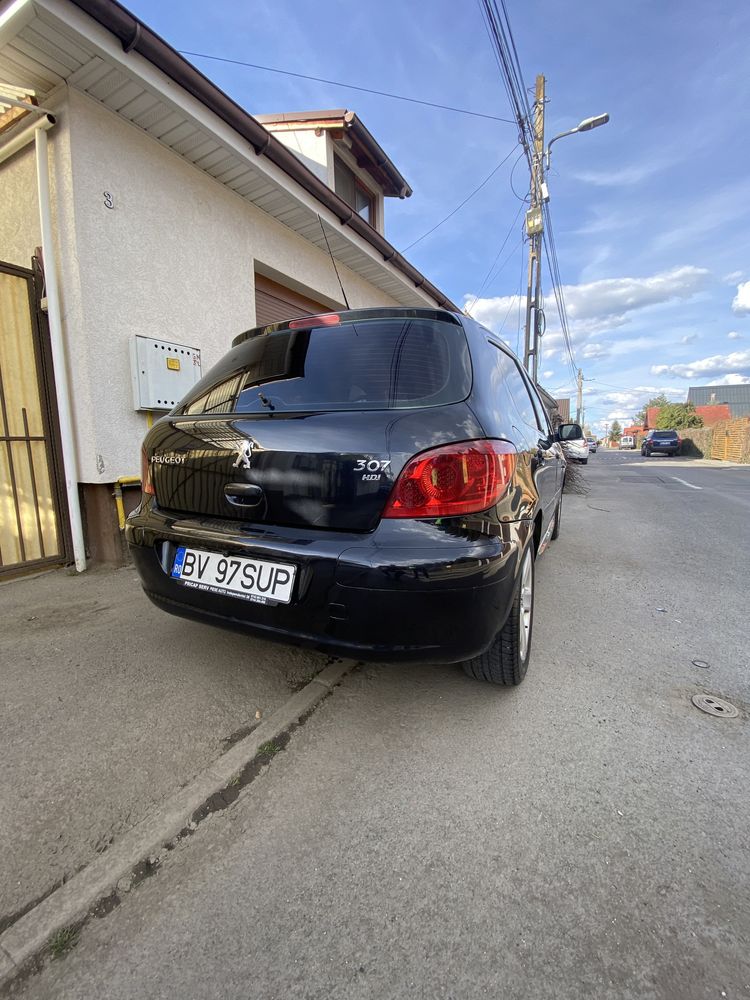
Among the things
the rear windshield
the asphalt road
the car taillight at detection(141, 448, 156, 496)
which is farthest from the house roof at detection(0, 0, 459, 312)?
the asphalt road

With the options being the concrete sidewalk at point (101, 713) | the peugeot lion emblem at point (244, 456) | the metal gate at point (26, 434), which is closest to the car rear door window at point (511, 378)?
the peugeot lion emblem at point (244, 456)

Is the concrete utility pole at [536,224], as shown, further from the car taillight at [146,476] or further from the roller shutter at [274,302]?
the car taillight at [146,476]

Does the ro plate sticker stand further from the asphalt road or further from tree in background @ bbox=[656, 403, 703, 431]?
tree in background @ bbox=[656, 403, 703, 431]

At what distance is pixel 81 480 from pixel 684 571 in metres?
5.30

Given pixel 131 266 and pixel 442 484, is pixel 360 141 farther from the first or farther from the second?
pixel 442 484

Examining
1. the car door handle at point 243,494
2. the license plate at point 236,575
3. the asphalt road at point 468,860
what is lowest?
the asphalt road at point 468,860

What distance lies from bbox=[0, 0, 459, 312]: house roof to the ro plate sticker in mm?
3410

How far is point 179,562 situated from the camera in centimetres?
192

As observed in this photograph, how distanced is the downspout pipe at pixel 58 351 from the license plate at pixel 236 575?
2.45 metres

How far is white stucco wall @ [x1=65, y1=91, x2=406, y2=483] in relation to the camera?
11.7 ft

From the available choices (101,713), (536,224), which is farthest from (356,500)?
(536,224)

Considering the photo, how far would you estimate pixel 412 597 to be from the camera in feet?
5.01

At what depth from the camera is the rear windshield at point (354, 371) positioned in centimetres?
175

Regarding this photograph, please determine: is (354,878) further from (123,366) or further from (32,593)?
(123,366)
